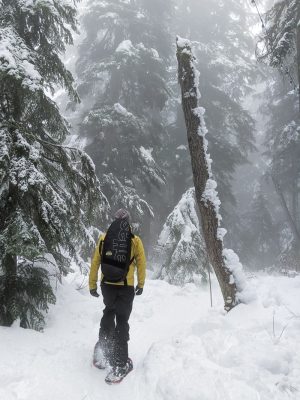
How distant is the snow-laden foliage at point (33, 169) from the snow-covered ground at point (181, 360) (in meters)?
0.80

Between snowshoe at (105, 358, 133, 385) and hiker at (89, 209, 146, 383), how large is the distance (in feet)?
Answer: 0.06

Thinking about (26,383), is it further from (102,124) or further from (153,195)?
(153,195)

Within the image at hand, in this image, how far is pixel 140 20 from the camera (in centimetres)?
2114

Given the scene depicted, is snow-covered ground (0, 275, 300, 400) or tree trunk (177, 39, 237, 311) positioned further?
tree trunk (177, 39, 237, 311)

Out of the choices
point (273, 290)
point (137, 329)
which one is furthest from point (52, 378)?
point (273, 290)

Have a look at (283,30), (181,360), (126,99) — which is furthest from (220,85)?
(181,360)

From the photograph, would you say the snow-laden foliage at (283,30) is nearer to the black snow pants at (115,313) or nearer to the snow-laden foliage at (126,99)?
the snow-laden foliage at (126,99)

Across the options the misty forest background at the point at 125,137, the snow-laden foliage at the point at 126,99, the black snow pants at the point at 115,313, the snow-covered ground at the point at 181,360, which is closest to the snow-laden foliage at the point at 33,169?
the misty forest background at the point at 125,137

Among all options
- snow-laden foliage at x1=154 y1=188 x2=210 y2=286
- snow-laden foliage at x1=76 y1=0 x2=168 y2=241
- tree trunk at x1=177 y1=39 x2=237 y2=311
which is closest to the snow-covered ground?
tree trunk at x1=177 y1=39 x2=237 y2=311

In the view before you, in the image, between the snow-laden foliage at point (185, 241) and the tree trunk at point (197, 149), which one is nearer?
the tree trunk at point (197, 149)

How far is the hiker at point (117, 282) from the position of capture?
522 cm

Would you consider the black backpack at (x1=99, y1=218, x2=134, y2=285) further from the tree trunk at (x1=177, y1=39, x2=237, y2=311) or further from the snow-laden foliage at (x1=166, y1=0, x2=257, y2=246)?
the snow-laden foliage at (x1=166, y1=0, x2=257, y2=246)

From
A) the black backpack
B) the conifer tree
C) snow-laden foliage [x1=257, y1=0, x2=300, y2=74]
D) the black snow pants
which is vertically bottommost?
the black snow pants

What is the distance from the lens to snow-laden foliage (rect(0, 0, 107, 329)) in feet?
17.9
